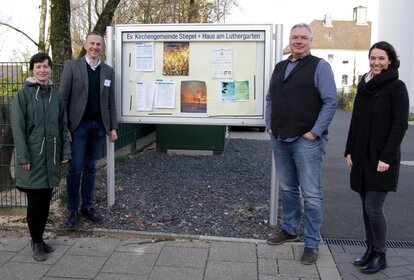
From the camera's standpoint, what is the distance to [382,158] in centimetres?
371

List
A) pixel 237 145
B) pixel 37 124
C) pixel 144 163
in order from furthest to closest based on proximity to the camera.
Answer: pixel 237 145 → pixel 144 163 → pixel 37 124

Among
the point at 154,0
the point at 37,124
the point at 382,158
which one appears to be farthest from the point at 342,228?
the point at 154,0

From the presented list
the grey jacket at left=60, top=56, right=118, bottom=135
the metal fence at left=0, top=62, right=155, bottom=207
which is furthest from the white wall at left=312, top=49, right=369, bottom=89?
the grey jacket at left=60, top=56, right=118, bottom=135

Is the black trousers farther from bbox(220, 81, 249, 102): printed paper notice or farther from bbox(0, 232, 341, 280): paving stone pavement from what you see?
bbox(220, 81, 249, 102): printed paper notice

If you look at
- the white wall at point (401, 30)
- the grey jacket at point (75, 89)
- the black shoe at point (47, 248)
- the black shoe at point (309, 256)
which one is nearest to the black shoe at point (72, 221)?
the black shoe at point (47, 248)

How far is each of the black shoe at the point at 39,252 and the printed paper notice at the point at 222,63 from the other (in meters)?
2.43

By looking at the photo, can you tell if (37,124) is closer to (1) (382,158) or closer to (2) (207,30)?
(2) (207,30)

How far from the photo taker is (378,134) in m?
3.75

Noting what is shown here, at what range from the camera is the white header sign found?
4.86m

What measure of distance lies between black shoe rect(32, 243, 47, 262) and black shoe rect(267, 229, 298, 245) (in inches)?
82.4

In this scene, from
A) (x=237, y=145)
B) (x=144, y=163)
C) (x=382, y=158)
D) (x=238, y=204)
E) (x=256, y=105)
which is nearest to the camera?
(x=382, y=158)

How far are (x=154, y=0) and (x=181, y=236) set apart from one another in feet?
39.2

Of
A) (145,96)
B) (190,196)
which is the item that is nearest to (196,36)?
(145,96)

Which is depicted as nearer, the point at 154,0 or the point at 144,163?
the point at 144,163
